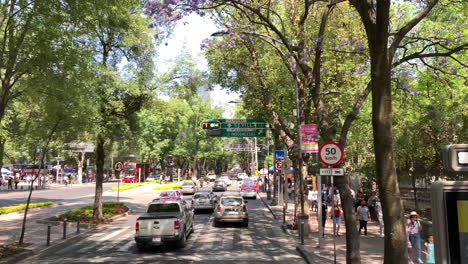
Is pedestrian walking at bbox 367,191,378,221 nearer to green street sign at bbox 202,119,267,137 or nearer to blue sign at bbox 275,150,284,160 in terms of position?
green street sign at bbox 202,119,267,137

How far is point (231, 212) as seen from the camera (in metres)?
18.7

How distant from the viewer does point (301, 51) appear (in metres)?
11.5

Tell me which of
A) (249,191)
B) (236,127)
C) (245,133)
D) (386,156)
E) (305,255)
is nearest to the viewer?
(386,156)

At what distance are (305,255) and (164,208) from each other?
18.8ft

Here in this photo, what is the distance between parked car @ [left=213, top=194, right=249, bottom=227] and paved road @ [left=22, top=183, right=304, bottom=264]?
1.92 feet

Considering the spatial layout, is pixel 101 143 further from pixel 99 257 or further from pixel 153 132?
pixel 153 132

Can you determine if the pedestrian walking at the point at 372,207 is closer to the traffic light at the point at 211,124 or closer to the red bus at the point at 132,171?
the traffic light at the point at 211,124

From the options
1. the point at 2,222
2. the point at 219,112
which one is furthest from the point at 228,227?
the point at 219,112

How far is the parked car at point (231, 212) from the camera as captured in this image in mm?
18562

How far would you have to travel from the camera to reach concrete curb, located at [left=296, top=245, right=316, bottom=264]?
35.9 ft

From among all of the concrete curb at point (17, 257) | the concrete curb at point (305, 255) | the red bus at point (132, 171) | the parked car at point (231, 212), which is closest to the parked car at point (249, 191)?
the parked car at point (231, 212)

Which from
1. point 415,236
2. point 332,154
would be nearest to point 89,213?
point 332,154

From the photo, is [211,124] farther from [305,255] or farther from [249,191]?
[249,191]

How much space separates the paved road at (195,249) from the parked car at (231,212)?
584 mm
